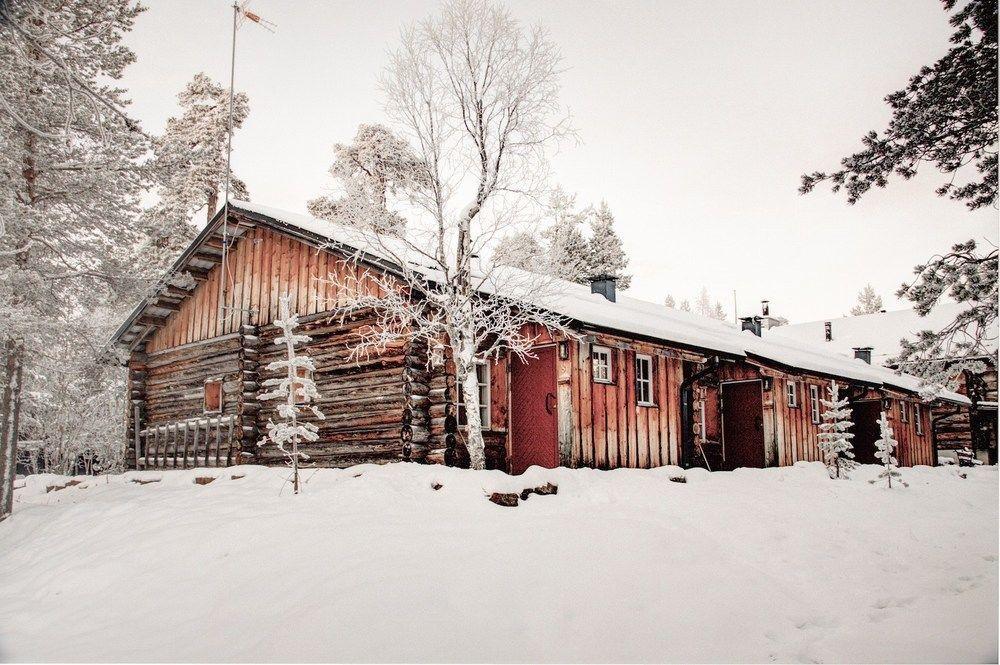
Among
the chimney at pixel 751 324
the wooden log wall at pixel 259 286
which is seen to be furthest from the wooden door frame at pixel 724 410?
the wooden log wall at pixel 259 286

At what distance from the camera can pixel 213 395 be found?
679 inches

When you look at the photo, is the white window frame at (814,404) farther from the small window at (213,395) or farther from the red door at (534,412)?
the small window at (213,395)

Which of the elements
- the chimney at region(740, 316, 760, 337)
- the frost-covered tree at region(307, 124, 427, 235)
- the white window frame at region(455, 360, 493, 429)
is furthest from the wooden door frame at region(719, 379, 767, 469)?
the frost-covered tree at region(307, 124, 427, 235)

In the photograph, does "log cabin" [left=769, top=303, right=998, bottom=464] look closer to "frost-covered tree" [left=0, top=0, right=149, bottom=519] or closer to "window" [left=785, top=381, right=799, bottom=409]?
"window" [left=785, top=381, right=799, bottom=409]

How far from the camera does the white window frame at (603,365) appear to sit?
13.8 meters

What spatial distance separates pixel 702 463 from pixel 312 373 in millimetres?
9729

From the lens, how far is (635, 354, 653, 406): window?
1499cm

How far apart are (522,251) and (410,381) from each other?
10.8 ft

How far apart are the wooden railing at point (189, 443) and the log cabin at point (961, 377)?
1786 cm

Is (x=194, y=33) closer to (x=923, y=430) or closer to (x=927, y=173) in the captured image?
(x=927, y=173)

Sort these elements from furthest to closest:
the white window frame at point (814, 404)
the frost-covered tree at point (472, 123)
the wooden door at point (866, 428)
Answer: the wooden door at point (866, 428) → the white window frame at point (814, 404) → the frost-covered tree at point (472, 123)

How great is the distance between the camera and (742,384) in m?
18.5

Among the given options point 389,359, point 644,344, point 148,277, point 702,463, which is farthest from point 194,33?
point 702,463

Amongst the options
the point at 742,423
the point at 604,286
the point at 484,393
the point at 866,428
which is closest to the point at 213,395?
the point at 484,393
